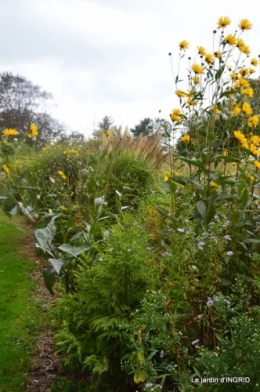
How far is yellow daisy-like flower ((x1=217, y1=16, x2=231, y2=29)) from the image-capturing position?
1.94 metres

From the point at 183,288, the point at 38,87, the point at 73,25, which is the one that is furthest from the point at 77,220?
the point at 38,87

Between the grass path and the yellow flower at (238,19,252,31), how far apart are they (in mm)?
1845

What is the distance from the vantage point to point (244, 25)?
1929 millimetres

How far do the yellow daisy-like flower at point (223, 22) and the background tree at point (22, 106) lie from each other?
1215 cm

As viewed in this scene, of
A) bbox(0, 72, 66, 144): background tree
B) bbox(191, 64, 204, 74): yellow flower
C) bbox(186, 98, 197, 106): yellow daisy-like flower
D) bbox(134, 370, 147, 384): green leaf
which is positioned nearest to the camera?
bbox(134, 370, 147, 384): green leaf

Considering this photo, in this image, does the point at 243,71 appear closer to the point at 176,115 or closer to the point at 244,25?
the point at 244,25

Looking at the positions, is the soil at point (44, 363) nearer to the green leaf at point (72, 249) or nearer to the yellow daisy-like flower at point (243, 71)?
the green leaf at point (72, 249)

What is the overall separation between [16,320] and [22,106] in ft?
43.9

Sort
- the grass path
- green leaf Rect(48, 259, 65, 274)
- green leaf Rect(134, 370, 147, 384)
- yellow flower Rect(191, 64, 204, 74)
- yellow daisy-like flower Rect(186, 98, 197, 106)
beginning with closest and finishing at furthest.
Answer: green leaf Rect(134, 370, 147, 384) → green leaf Rect(48, 259, 65, 274) → the grass path → yellow flower Rect(191, 64, 204, 74) → yellow daisy-like flower Rect(186, 98, 197, 106)

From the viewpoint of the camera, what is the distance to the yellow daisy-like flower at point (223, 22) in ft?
6.37

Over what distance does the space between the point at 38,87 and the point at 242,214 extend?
14.7 metres

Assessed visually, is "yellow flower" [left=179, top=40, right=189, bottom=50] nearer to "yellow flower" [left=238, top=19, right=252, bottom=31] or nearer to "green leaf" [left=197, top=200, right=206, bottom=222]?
"yellow flower" [left=238, top=19, right=252, bottom=31]

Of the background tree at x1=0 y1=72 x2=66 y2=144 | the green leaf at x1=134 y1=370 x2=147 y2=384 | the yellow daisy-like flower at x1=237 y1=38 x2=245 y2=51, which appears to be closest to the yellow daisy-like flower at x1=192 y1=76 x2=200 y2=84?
the yellow daisy-like flower at x1=237 y1=38 x2=245 y2=51

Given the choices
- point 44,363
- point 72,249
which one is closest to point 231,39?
point 72,249
